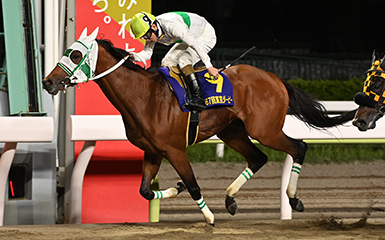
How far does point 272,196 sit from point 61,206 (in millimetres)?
2057

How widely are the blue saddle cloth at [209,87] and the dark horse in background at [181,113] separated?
6 cm

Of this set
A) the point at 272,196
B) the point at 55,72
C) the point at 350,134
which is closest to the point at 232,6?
the point at 272,196

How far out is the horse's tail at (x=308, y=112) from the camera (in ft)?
14.5

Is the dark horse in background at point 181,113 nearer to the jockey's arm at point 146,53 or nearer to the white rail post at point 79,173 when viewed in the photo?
the jockey's arm at point 146,53

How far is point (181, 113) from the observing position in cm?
383

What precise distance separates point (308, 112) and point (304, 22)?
1017 cm

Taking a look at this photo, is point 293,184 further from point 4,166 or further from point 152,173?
point 4,166

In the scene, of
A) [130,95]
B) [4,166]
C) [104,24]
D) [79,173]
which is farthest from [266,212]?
[4,166]

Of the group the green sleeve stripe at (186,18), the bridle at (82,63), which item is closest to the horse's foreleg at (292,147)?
the green sleeve stripe at (186,18)

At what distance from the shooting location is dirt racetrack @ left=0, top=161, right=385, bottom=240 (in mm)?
3721

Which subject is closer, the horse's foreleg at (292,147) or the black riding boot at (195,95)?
the black riding boot at (195,95)

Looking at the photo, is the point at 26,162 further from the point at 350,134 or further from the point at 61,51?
the point at 350,134

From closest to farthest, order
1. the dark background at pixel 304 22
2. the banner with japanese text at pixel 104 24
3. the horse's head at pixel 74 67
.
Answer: the horse's head at pixel 74 67 → the banner with japanese text at pixel 104 24 → the dark background at pixel 304 22

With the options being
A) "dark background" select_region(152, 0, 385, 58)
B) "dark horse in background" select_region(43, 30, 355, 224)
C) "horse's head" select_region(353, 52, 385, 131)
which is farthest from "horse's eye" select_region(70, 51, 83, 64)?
"dark background" select_region(152, 0, 385, 58)
